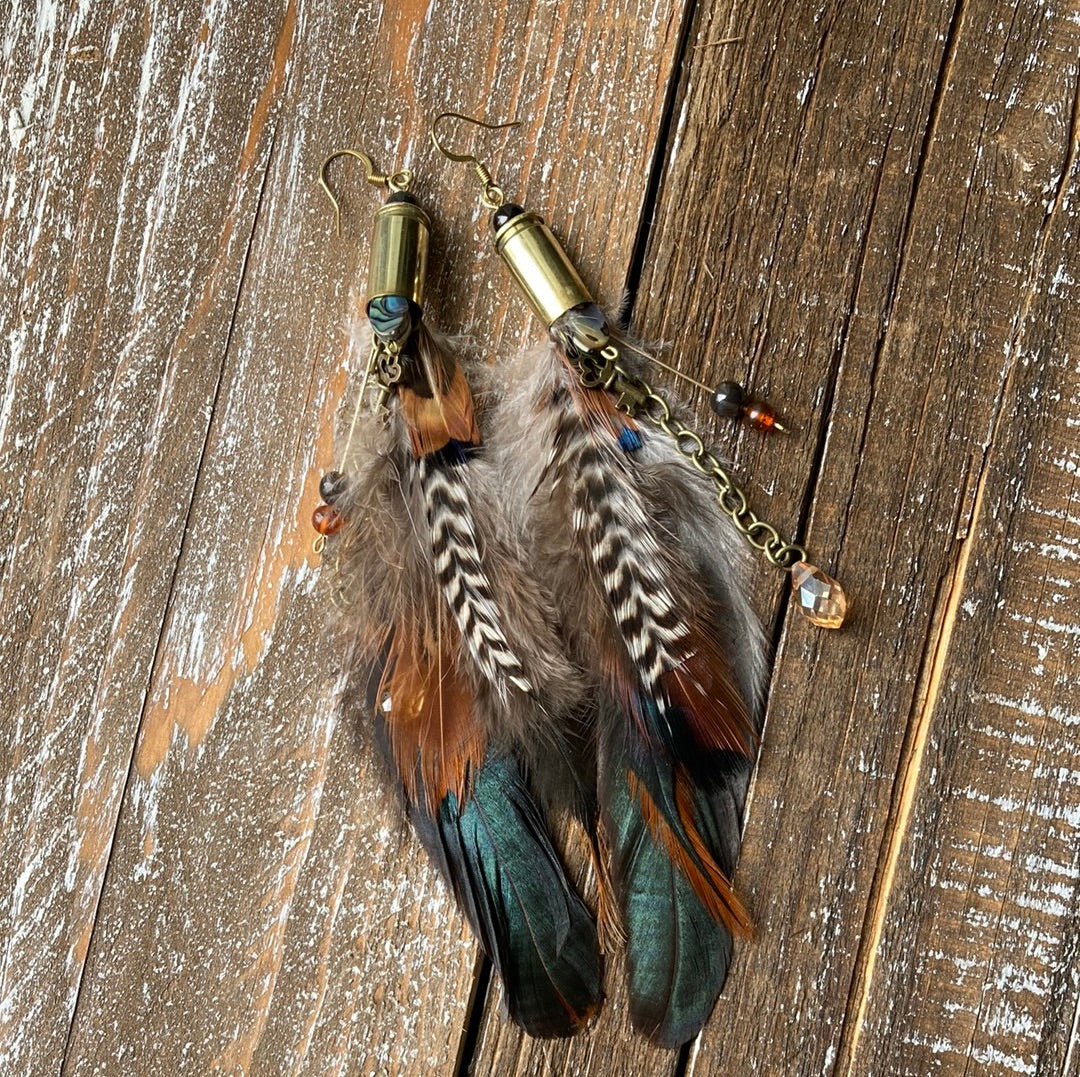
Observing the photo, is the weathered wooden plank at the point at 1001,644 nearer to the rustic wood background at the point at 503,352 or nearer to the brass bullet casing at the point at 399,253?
the rustic wood background at the point at 503,352

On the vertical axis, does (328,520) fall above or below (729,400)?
below

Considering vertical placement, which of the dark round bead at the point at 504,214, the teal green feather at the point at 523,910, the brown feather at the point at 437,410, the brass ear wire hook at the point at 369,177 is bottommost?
the teal green feather at the point at 523,910

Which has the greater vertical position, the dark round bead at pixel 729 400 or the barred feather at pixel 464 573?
the dark round bead at pixel 729 400

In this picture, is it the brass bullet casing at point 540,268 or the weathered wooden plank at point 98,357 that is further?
the weathered wooden plank at point 98,357

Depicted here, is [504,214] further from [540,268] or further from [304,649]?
[304,649]

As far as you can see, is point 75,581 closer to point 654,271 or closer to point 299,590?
point 299,590

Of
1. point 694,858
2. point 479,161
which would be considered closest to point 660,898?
point 694,858

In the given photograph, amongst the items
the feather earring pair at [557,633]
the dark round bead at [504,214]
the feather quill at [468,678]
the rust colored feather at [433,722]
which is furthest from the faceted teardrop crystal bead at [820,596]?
the dark round bead at [504,214]
